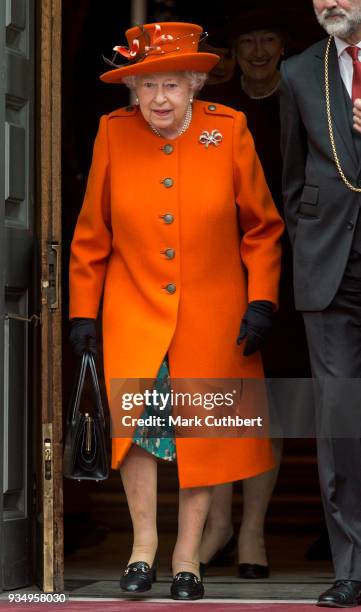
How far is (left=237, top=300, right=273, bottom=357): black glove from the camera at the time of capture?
573cm

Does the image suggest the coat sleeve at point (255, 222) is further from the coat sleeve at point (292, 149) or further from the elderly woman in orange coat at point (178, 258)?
the coat sleeve at point (292, 149)

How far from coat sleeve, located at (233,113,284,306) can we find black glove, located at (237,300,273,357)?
0.04 metres

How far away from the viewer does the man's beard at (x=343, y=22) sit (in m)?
5.44

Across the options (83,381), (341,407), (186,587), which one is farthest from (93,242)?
(186,587)

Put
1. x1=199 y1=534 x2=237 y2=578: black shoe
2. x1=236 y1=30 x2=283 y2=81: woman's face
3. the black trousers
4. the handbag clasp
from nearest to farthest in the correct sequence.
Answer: the black trousers → the handbag clasp → x1=199 y1=534 x2=237 y2=578: black shoe → x1=236 y1=30 x2=283 y2=81: woman's face

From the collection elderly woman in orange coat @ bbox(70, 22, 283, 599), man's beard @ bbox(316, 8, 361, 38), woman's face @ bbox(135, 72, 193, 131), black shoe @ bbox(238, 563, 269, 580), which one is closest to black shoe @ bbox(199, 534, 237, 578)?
black shoe @ bbox(238, 563, 269, 580)

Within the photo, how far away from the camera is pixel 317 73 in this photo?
5.55 metres

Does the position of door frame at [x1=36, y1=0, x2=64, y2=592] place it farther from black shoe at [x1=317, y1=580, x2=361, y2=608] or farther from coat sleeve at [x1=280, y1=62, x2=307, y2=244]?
black shoe at [x1=317, y1=580, x2=361, y2=608]

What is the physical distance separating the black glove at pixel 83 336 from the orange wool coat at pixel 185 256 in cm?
4

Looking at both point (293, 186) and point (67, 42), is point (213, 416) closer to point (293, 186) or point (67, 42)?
point (293, 186)

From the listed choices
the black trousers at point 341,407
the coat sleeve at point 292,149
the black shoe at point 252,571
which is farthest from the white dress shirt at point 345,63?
the black shoe at point 252,571

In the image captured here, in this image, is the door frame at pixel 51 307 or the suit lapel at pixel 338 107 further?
the door frame at pixel 51 307

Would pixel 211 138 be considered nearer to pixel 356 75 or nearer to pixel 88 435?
pixel 356 75

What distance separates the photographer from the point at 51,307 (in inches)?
230
